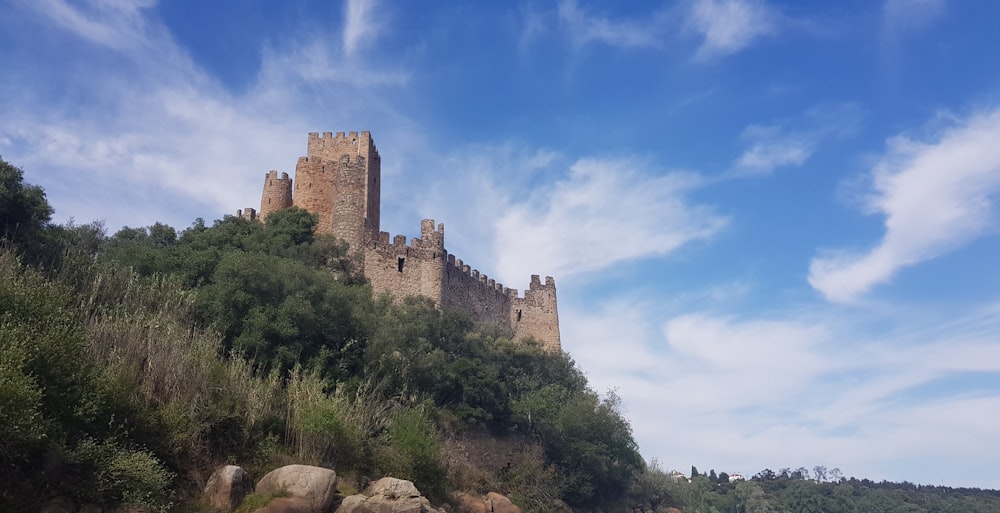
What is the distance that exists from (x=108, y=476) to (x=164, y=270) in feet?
42.5

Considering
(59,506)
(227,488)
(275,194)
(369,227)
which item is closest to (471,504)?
(227,488)

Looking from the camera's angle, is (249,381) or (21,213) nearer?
(249,381)

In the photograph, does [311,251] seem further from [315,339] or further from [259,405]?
[259,405]

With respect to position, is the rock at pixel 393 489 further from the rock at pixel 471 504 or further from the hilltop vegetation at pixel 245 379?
the rock at pixel 471 504

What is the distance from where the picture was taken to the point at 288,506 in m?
15.5

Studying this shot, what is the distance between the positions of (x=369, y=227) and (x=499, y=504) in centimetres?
1792

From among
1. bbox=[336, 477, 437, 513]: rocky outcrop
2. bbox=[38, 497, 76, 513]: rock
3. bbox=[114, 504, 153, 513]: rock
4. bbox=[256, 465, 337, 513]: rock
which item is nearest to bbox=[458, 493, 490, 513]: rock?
bbox=[336, 477, 437, 513]: rocky outcrop

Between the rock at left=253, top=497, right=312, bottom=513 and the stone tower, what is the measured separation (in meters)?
22.2

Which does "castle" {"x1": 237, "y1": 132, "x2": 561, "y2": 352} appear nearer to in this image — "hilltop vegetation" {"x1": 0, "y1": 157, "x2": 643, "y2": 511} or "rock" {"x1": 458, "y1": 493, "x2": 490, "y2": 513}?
"hilltop vegetation" {"x1": 0, "y1": 157, "x2": 643, "y2": 511}

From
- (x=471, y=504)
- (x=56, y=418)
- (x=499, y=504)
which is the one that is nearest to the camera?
(x=56, y=418)

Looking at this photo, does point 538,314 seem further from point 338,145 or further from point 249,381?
point 249,381

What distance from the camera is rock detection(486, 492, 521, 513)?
2512 centimetres

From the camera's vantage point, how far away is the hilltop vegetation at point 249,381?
1357 cm

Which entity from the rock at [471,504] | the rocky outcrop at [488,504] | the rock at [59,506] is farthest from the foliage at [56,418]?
the rocky outcrop at [488,504]
